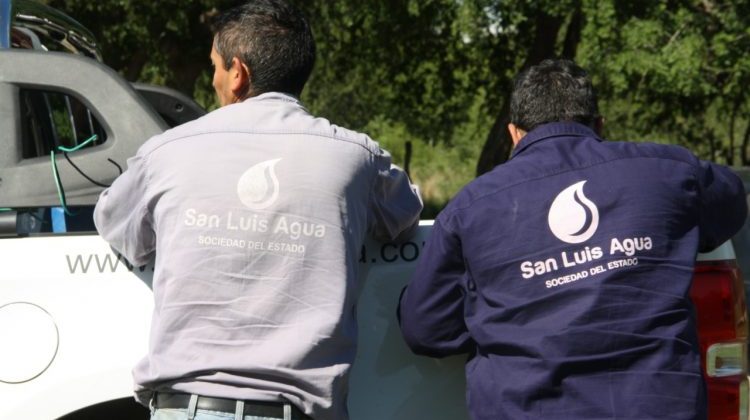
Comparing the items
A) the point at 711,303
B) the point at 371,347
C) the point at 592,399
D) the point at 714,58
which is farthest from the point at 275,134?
the point at 714,58

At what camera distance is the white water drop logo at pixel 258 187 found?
2373 millimetres

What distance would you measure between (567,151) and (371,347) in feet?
2.21

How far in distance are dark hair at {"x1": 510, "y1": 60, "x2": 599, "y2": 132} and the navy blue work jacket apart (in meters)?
0.07

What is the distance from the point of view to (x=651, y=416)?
2.38 m

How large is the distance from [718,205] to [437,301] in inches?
28.9

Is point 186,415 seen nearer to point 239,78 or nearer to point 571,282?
point 239,78

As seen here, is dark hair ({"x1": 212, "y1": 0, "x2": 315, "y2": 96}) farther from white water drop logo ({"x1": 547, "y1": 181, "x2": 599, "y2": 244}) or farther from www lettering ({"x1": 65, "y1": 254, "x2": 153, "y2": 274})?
white water drop logo ({"x1": 547, "y1": 181, "x2": 599, "y2": 244})

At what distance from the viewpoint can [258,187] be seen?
93.8 inches

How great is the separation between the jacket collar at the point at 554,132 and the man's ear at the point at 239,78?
672 mm

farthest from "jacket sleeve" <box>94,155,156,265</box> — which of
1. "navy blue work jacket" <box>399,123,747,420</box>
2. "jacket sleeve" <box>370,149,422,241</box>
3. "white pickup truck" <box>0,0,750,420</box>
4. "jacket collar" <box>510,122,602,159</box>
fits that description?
"jacket collar" <box>510,122,602,159</box>

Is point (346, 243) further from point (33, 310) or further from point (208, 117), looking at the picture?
point (33, 310)

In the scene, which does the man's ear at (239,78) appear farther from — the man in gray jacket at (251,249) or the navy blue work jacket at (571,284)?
the navy blue work jacket at (571,284)

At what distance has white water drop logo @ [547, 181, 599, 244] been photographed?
95.4 inches

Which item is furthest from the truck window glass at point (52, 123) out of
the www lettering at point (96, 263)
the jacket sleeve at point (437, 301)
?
the jacket sleeve at point (437, 301)
